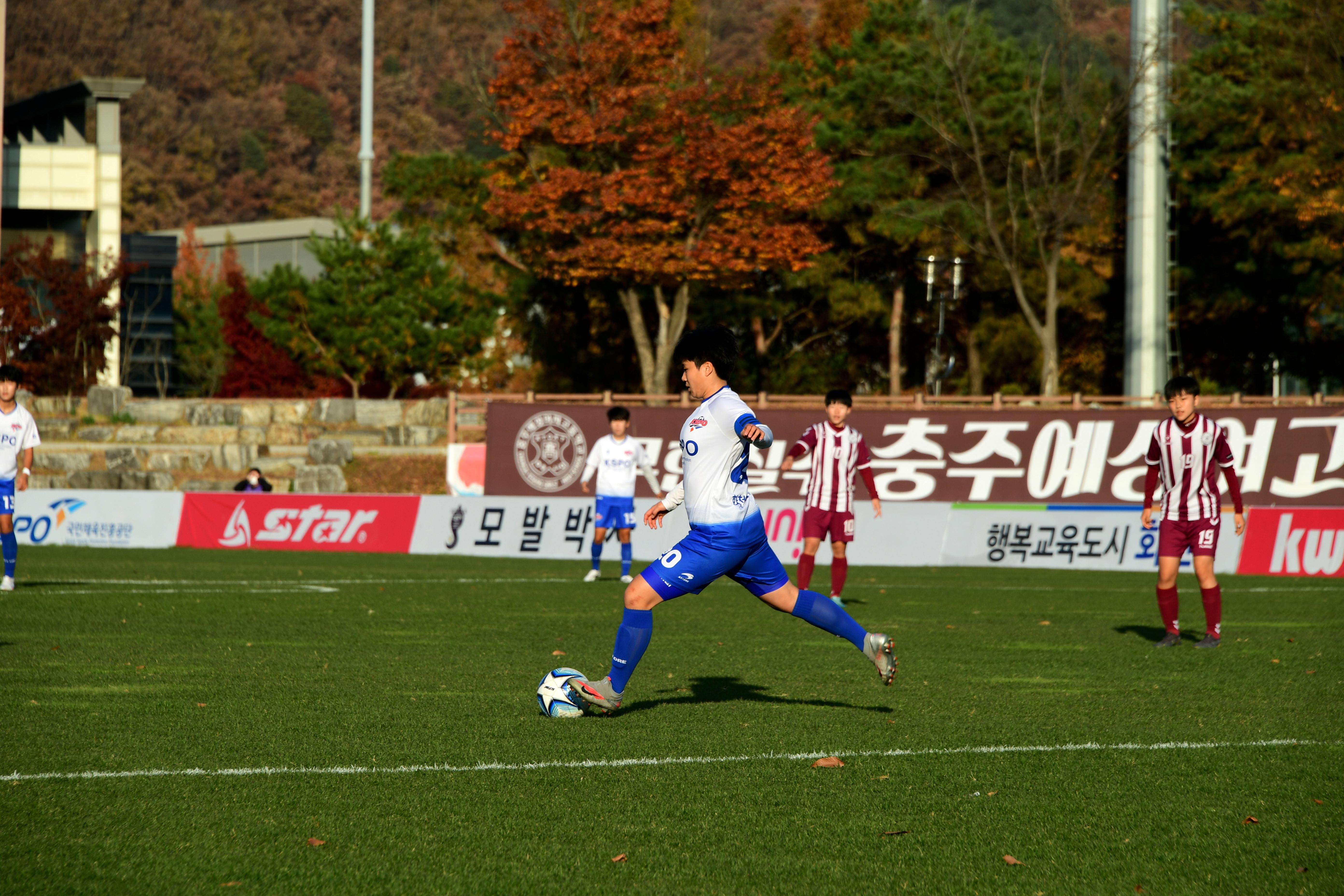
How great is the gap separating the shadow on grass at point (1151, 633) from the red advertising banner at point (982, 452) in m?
11.9

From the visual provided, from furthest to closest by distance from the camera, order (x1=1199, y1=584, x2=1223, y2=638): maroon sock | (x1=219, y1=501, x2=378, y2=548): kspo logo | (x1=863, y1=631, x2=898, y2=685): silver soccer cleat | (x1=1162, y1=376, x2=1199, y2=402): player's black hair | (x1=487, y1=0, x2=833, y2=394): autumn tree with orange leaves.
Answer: (x1=487, y1=0, x2=833, y2=394): autumn tree with orange leaves, (x1=219, y1=501, x2=378, y2=548): kspo logo, (x1=1199, y1=584, x2=1223, y2=638): maroon sock, (x1=1162, y1=376, x2=1199, y2=402): player's black hair, (x1=863, y1=631, x2=898, y2=685): silver soccer cleat

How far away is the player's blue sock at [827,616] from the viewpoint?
7.40m

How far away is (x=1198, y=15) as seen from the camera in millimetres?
39531

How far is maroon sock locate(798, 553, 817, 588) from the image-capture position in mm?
13594

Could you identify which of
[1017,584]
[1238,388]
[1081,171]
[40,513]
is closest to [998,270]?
[1081,171]

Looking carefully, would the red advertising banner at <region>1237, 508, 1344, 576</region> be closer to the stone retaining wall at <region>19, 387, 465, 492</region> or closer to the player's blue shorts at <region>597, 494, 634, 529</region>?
the player's blue shorts at <region>597, 494, 634, 529</region>

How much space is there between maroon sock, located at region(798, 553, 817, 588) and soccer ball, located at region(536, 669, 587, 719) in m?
6.47

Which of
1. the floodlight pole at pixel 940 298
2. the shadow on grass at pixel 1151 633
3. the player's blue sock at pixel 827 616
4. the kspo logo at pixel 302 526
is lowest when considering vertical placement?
the kspo logo at pixel 302 526

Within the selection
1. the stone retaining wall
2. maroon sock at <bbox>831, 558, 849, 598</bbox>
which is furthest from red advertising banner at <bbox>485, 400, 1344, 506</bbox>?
maroon sock at <bbox>831, 558, 849, 598</bbox>

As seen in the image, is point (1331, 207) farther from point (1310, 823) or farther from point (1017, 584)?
point (1310, 823)

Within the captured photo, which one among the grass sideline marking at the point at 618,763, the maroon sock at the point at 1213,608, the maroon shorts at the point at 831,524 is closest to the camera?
the grass sideline marking at the point at 618,763

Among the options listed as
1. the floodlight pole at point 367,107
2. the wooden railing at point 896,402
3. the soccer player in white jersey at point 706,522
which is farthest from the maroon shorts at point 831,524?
the floodlight pole at point 367,107

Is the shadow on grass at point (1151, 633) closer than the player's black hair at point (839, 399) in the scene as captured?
Yes

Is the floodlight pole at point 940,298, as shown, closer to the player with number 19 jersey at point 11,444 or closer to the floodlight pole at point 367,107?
the floodlight pole at point 367,107
